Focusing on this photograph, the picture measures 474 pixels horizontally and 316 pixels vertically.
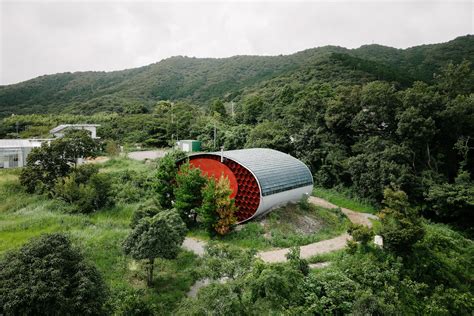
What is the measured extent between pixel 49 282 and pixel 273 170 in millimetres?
15689

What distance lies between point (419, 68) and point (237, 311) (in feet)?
246

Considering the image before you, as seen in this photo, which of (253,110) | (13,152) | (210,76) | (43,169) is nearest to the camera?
(43,169)

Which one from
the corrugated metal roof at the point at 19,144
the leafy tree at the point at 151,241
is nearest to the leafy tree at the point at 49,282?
the leafy tree at the point at 151,241

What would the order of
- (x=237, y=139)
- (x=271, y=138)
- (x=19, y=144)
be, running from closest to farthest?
(x=19, y=144)
(x=271, y=138)
(x=237, y=139)

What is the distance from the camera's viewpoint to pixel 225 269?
10.8 metres

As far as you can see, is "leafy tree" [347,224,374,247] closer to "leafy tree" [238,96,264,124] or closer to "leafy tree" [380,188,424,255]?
"leafy tree" [380,188,424,255]

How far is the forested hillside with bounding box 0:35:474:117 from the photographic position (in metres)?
64.9

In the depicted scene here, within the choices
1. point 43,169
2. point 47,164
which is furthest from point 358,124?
point 43,169

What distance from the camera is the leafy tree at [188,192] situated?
19516mm

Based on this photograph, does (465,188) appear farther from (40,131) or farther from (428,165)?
(40,131)

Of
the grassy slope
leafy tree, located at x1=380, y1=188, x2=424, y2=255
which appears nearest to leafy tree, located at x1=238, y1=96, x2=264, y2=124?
the grassy slope

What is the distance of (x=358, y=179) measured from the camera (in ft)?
93.4

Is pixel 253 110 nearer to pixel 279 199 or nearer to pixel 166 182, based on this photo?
pixel 279 199

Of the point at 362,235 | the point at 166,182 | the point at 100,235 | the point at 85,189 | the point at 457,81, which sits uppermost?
the point at 457,81
